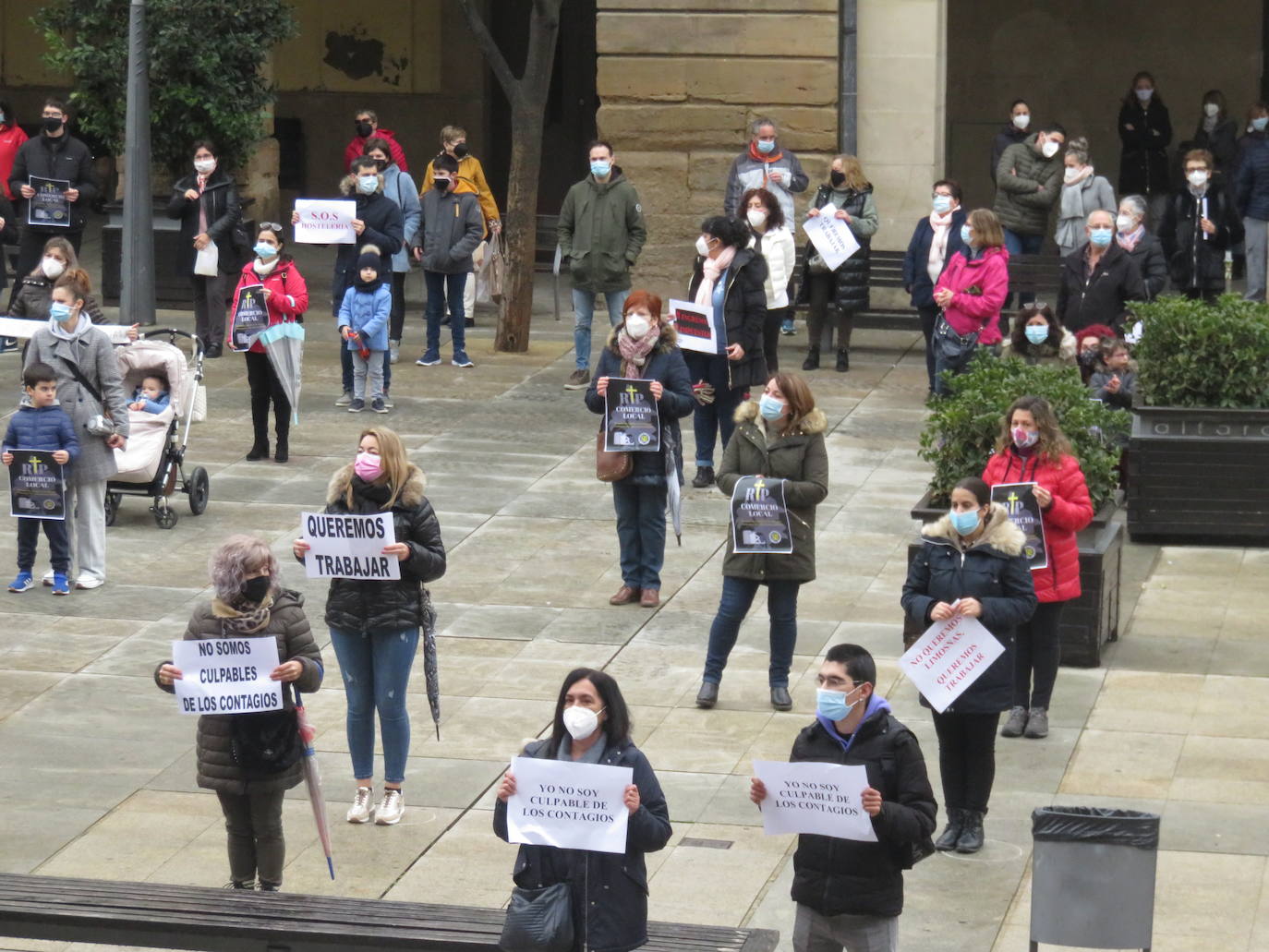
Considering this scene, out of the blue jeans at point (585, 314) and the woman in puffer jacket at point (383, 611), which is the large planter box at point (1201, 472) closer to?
the blue jeans at point (585, 314)

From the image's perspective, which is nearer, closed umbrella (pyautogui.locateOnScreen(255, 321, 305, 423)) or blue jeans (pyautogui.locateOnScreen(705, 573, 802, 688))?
blue jeans (pyautogui.locateOnScreen(705, 573, 802, 688))

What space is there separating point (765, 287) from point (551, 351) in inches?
135

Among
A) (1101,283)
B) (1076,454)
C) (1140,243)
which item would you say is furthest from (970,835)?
(1140,243)

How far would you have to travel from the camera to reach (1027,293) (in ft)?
64.4

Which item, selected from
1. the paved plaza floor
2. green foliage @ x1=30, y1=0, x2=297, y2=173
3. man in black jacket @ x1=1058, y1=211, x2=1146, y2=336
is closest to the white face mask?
the paved plaza floor

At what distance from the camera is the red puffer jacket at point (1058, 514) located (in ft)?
31.9

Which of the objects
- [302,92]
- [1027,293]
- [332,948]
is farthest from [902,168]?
[332,948]

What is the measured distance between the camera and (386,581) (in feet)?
29.1

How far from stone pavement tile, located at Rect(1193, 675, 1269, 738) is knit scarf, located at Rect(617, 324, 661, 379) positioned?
11.0ft

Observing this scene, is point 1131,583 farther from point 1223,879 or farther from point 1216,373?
point 1223,879

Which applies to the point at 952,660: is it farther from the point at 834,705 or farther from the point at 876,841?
the point at 876,841

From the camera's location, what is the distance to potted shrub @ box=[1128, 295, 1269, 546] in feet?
44.2

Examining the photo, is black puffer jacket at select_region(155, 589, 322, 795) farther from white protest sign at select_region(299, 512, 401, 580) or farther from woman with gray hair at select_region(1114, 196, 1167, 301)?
woman with gray hair at select_region(1114, 196, 1167, 301)

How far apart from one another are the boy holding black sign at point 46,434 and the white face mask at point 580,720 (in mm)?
6189
